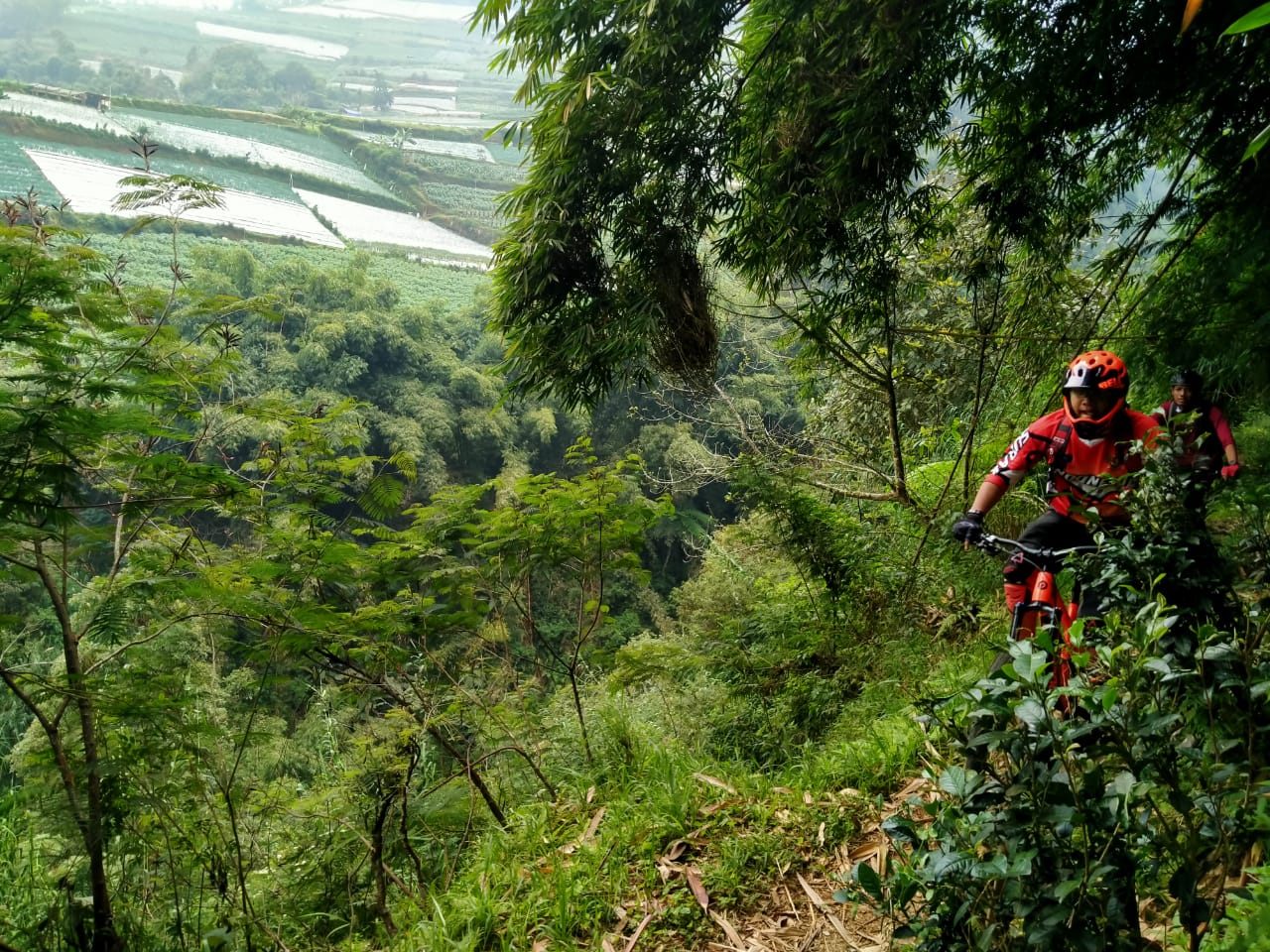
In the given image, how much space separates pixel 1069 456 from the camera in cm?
334

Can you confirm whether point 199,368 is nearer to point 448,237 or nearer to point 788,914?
point 788,914

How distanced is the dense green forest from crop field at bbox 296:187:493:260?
57730 mm

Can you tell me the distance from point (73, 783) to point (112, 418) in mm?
1514

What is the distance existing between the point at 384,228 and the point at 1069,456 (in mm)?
64599

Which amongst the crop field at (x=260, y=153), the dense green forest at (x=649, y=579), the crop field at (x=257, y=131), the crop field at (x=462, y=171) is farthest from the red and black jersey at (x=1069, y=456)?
the crop field at (x=257, y=131)

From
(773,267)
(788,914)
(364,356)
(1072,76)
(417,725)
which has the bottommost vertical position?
(364,356)

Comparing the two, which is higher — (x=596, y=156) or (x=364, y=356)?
(x=596, y=156)

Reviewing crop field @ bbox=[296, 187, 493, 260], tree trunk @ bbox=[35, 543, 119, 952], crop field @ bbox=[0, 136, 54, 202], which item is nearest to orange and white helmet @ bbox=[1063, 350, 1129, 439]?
tree trunk @ bbox=[35, 543, 119, 952]

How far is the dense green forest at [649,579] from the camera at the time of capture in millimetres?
1674

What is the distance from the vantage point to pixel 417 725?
4102mm

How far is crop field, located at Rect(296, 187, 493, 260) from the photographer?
2336 inches

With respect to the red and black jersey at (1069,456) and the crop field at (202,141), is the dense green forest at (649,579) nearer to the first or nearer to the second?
the red and black jersey at (1069,456)

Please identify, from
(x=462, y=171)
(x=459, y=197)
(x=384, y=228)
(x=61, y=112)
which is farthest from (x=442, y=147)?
(x=61, y=112)

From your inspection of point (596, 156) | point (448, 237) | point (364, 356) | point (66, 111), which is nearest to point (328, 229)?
point (448, 237)
